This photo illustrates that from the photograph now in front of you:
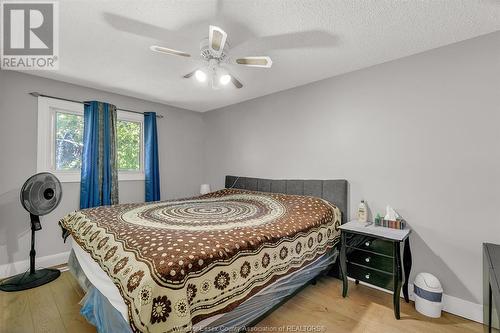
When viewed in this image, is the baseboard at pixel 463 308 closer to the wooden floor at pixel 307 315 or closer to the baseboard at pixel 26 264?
the wooden floor at pixel 307 315

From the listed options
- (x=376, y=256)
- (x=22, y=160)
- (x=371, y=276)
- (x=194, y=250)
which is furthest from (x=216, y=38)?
(x=22, y=160)

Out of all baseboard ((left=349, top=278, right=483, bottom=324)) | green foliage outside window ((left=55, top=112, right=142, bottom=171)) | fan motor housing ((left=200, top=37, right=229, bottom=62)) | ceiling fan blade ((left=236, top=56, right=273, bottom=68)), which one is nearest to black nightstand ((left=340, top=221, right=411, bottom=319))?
baseboard ((left=349, top=278, right=483, bottom=324))

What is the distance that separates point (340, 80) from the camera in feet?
9.01

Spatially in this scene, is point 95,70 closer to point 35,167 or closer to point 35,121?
point 35,121

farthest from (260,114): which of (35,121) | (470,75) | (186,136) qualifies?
(35,121)

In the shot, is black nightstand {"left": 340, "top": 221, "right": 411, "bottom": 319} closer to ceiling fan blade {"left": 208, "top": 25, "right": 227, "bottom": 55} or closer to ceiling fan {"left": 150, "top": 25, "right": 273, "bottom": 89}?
ceiling fan {"left": 150, "top": 25, "right": 273, "bottom": 89}

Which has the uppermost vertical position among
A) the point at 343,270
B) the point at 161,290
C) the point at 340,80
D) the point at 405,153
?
the point at 340,80

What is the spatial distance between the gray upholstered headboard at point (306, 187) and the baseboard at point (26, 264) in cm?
255

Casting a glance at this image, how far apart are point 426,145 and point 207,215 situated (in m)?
2.22

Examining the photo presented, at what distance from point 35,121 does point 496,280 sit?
4.39 m

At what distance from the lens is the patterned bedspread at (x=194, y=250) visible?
1.07 metres

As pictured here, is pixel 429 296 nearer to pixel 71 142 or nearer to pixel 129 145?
pixel 129 145

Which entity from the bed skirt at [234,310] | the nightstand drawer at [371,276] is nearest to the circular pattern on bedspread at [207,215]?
the bed skirt at [234,310]

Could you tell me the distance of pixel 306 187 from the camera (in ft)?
9.66
